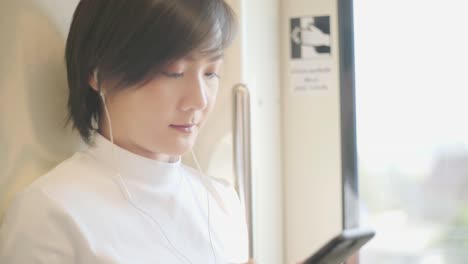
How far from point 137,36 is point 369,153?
36.1 inches

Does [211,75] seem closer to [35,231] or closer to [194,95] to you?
[194,95]

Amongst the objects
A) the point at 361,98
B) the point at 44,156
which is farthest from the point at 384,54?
the point at 44,156

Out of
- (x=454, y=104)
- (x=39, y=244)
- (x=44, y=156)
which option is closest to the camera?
(x=39, y=244)

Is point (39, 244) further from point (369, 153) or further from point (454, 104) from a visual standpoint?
point (454, 104)

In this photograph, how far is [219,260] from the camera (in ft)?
3.21

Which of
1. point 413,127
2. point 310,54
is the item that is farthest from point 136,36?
point 413,127

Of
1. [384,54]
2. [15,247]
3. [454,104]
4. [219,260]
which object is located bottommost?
[219,260]

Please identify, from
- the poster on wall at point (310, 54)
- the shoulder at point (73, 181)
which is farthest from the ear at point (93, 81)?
the poster on wall at point (310, 54)

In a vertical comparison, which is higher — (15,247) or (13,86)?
(13,86)

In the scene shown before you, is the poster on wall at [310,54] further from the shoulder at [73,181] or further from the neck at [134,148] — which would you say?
the shoulder at [73,181]

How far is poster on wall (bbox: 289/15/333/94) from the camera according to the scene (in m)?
1.50

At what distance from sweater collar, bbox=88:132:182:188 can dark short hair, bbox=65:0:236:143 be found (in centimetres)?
10

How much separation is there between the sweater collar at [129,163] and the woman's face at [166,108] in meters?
0.02

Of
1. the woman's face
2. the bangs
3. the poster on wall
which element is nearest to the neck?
the woman's face
